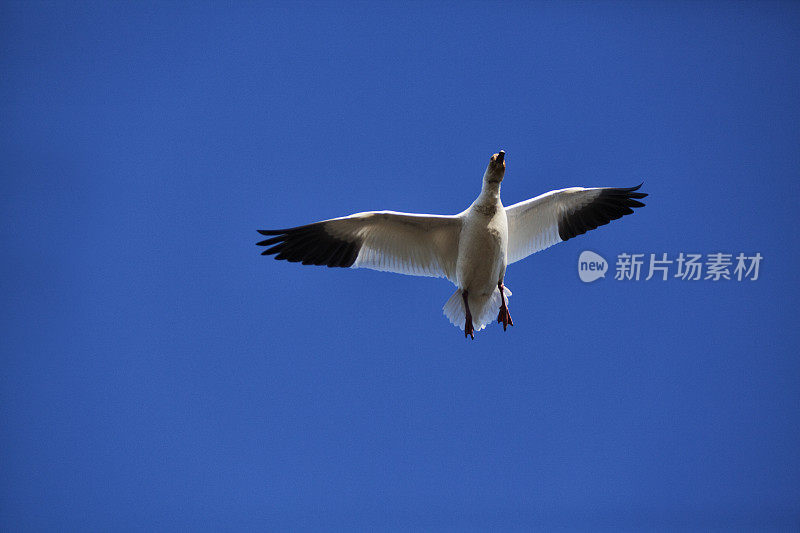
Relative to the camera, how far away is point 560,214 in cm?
585

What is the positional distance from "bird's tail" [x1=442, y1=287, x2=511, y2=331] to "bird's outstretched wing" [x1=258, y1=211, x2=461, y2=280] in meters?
0.18

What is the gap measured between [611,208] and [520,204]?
0.60 m

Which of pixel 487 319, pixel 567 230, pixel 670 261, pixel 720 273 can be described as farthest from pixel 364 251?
pixel 720 273

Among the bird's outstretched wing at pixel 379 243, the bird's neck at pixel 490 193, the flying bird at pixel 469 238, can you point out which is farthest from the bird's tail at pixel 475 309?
the bird's neck at pixel 490 193

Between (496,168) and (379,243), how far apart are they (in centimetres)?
89

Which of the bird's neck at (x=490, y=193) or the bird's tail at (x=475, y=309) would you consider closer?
the bird's neck at (x=490, y=193)

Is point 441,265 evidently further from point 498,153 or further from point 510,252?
point 498,153

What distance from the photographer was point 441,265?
590cm

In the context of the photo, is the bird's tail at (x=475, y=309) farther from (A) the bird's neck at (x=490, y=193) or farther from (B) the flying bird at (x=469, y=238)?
(A) the bird's neck at (x=490, y=193)

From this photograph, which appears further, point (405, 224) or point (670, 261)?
point (670, 261)

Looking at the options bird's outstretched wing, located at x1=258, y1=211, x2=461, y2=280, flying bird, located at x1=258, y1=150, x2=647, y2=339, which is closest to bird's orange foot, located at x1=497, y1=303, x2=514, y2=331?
flying bird, located at x1=258, y1=150, x2=647, y2=339

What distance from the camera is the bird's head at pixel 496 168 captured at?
17.7 ft

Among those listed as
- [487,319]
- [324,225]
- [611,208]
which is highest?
[611,208]

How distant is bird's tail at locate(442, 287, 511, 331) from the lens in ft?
19.0
